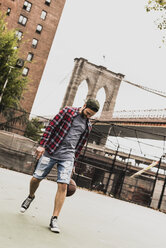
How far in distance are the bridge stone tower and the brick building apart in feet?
75.5

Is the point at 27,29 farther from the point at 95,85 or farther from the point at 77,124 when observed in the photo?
the point at 77,124

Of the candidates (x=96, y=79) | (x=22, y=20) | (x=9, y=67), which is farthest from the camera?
(x=96, y=79)

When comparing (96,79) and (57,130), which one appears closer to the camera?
(57,130)

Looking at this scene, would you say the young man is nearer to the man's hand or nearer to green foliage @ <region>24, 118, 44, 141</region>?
the man's hand

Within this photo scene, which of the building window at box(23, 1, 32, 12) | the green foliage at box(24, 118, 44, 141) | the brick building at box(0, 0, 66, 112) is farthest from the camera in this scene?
the building window at box(23, 1, 32, 12)

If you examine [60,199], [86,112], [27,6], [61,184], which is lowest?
[60,199]

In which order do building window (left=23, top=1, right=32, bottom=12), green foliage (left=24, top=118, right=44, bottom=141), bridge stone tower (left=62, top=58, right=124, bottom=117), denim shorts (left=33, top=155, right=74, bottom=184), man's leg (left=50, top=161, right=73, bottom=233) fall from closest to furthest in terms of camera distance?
man's leg (left=50, top=161, right=73, bottom=233)
denim shorts (left=33, top=155, right=74, bottom=184)
green foliage (left=24, top=118, right=44, bottom=141)
building window (left=23, top=1, right=32, bottom=12)
bridge stone tower (left=62, top=58, right=124, bottom=117)

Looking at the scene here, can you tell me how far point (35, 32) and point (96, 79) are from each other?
98.3ft

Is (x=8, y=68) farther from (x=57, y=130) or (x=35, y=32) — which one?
(x=35, y=32)

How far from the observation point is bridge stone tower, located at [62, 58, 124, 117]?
204 feet

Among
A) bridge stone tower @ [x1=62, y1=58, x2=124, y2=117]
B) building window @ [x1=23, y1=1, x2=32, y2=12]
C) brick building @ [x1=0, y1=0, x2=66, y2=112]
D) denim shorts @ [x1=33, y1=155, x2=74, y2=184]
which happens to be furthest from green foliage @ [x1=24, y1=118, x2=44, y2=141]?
bridge stone tower @ [x1=62, y1=58, x2=124, y2=117]

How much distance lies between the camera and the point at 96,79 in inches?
2586

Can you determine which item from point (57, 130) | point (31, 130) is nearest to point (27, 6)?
point (31, 130)

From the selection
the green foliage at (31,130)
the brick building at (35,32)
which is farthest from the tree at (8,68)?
the brick building at (35,32)
